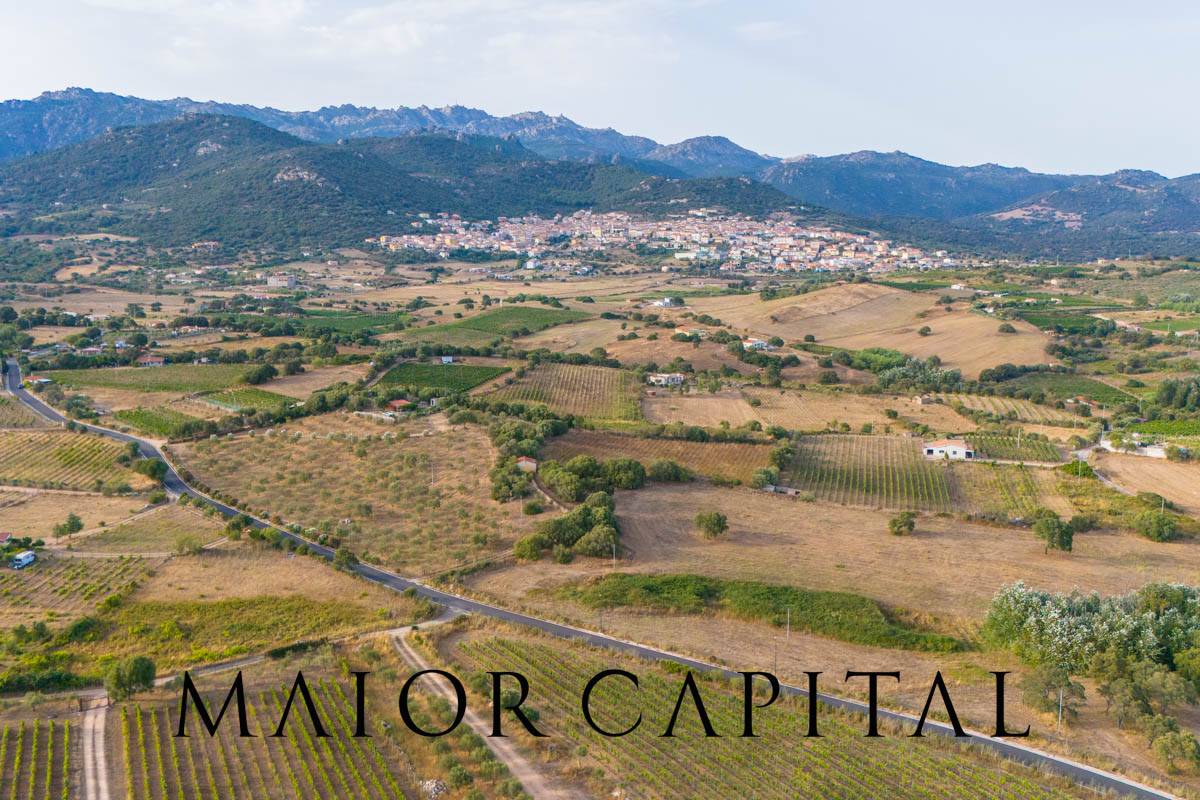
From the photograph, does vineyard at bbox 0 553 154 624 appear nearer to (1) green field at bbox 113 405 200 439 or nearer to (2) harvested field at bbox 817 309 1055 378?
(1) green field at bbox 113 405 200 439

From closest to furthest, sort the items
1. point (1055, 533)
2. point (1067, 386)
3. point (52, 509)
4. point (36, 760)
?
point (36, 760) → point (1055, 533) → point (52, 509) → point (1067, 386)

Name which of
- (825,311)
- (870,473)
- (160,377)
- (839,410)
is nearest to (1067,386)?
(839,410)

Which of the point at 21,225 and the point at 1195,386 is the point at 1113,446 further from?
the point at 21,225

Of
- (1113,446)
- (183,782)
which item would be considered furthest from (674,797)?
(1113,446)

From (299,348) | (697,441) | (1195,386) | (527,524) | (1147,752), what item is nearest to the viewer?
(1147,752)

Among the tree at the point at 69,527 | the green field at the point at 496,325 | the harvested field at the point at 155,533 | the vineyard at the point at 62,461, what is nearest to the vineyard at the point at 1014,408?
the green field at the point at 496,325

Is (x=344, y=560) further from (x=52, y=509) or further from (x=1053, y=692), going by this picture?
(x=1053, y=692)
